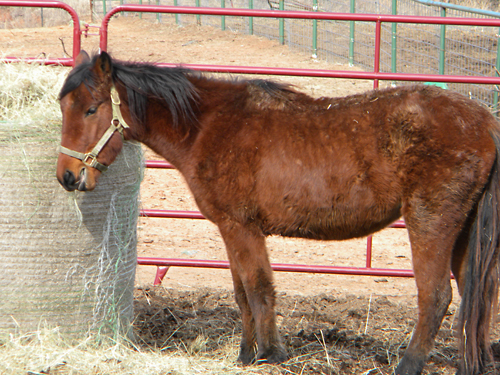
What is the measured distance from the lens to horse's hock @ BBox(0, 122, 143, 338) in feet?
9.62

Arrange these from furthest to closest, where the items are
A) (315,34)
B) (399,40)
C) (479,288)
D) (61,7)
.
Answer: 1. (315,34)
2. (399,40)
3. (61,7)
4. (479,288)

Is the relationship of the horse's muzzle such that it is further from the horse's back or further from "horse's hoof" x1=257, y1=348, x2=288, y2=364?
"horse's hoof" x1=257, y1=348, x2=288, y2=364

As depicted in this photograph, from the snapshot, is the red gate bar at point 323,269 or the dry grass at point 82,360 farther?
the red gate bar at point 323,269

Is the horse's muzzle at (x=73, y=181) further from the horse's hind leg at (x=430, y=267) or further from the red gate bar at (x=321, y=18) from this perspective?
the horse's hind leg at (x=430, y=267)

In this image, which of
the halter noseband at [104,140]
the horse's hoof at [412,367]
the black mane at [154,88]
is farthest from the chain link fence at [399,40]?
the halter noseband at [104,140]

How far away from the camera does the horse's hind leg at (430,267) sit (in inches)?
109

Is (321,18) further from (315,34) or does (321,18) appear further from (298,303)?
(315,34)

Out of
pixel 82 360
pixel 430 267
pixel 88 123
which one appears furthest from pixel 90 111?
pixel 430 267

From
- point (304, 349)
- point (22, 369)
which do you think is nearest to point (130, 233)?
point (22, 369)

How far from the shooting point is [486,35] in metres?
8.83

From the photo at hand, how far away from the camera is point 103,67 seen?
2.85 m

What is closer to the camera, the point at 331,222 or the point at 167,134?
the point at 331,222

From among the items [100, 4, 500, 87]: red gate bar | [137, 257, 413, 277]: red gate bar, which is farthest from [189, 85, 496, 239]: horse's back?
[137, 257, 413, 277]: red gate bar

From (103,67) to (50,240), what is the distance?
100 centimetres
